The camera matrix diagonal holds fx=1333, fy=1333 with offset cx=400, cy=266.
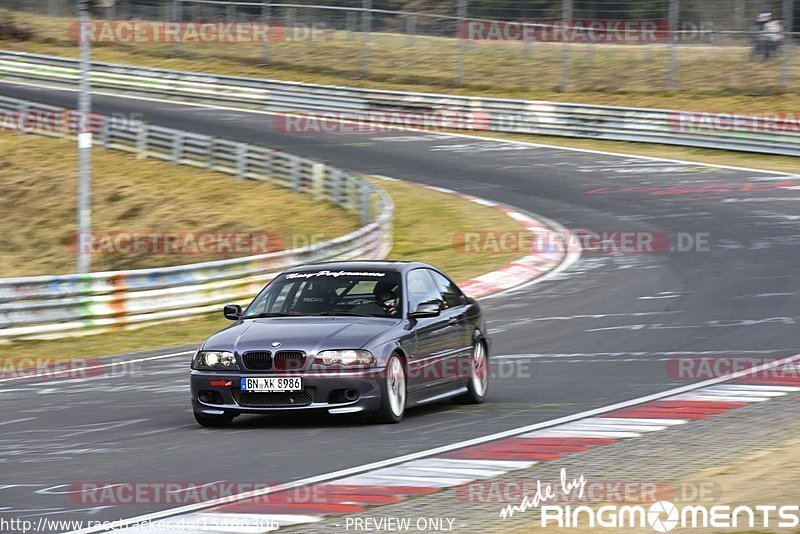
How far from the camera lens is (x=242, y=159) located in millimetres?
31391

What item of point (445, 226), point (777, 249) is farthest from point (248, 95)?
point (777, 249)

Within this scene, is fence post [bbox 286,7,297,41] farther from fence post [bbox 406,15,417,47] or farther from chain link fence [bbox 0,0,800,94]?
fence post [bbox 406,15,417,47]

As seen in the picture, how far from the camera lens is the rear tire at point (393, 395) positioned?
9.95m

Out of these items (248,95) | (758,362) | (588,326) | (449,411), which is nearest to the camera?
(449,411)

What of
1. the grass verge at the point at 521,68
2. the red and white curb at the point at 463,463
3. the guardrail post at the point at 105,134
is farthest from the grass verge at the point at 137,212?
the red and white curb at the point at 463,463

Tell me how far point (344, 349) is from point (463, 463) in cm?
171

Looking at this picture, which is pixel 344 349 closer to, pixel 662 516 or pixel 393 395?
pixel 393 395

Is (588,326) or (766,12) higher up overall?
(766,12)

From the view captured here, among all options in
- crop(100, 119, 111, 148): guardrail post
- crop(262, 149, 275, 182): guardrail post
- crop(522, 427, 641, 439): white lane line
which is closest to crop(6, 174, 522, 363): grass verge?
crop(262, 149, 275, 182): guardrail post

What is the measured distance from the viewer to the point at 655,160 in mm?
32906

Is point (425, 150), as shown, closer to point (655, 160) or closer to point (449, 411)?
point (655, 160)

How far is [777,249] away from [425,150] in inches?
580

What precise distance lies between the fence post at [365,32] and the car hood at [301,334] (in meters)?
31.5

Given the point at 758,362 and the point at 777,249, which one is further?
the point at 777,249
